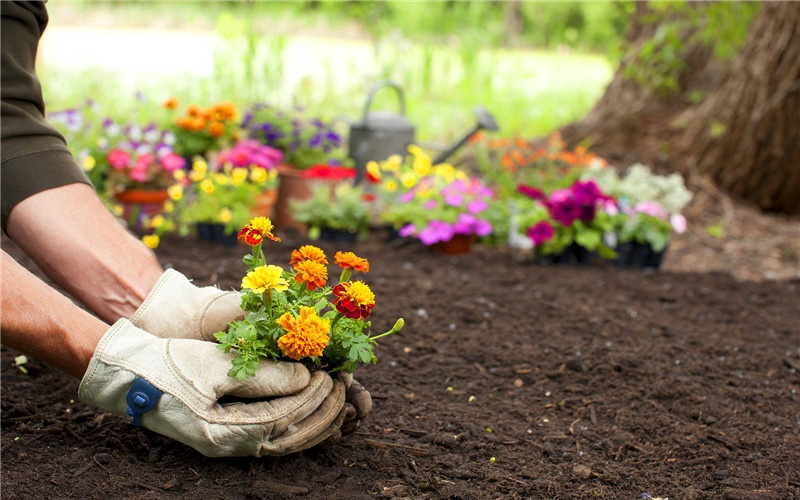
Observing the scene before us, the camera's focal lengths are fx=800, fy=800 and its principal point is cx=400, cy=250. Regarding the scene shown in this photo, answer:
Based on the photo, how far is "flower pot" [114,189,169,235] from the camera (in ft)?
12.2

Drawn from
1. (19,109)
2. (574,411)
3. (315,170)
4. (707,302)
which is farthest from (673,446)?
(315,170)

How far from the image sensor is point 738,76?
446 centimetres

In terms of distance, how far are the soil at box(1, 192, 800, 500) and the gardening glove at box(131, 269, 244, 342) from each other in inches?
9.3

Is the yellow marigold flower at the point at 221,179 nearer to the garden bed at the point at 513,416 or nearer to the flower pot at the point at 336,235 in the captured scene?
the flower pot at the point at 336,235

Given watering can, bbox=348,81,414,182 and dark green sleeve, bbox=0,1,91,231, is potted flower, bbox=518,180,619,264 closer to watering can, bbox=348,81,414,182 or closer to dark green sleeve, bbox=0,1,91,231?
watering can, bbox=348,81,414,182

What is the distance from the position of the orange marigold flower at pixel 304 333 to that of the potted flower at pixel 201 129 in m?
2.83

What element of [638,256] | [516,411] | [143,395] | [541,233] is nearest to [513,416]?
[516,411]

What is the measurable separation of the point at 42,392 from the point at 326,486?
0.82 meters

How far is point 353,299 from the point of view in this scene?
1478 mm

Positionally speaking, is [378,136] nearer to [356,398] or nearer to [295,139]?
[295,139]

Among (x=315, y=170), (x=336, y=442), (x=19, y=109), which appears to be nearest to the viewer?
(x=336, y=442)

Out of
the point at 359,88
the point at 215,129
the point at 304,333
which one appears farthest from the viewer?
the point at 359,88

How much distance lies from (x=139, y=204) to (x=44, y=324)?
7.63 feet

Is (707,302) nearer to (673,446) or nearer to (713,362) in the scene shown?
(713,362)
